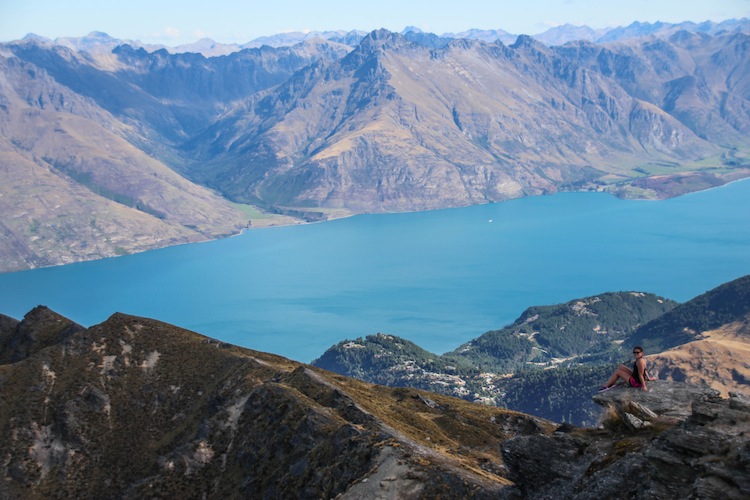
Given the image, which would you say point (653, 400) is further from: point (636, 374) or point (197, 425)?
point (197, 425)

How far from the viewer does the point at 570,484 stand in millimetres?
33938

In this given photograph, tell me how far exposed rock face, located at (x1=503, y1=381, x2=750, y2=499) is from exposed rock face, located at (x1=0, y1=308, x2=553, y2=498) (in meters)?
10.9

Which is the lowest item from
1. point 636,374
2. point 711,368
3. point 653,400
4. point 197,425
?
point 711,368

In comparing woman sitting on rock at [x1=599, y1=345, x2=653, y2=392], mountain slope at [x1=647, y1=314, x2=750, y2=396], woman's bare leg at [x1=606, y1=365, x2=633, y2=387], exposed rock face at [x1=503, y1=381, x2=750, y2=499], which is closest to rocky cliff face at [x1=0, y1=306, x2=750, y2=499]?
exposed rock face at [x1=503, y1=381, x2=750, y2=499]

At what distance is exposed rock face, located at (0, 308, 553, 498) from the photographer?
5544 cm

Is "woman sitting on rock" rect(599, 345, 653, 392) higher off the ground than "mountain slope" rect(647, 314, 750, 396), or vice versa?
"woman sitting on rock" rect(599, 345, 653, 392)

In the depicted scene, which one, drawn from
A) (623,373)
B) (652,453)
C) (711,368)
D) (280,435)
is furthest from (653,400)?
(711,368)

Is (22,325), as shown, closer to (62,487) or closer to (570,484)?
(62,487)

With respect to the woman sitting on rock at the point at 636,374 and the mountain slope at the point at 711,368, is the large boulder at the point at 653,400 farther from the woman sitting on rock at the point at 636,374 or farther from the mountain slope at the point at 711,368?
the mountain slope at the point at 711,368

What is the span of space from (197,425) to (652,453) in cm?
4789

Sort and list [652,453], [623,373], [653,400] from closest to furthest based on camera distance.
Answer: [652,453] < [653,400] < [623,373]

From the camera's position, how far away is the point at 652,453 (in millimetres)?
30000

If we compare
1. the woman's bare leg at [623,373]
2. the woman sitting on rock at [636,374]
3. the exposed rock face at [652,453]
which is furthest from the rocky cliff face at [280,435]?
the woman's bare leg at [623,373]

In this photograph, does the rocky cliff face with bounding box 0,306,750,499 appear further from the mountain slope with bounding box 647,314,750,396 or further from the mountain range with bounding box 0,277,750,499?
the mountain slope with bounding box 647,314,750,396
